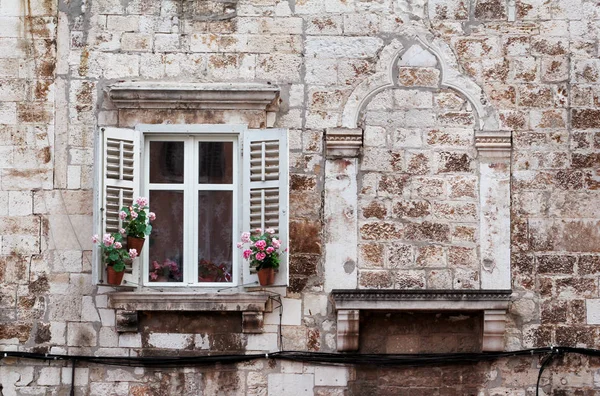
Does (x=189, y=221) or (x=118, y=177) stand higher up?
(x=118, y=177)

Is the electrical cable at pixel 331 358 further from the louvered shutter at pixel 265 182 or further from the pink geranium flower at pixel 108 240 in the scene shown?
the pink geranium flower at pixel 108 240

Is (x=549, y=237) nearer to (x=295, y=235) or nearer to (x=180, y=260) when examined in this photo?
(x=295, y=235)

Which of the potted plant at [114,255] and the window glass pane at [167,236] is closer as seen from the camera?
the potted plant at [114,255]

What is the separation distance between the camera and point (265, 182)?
1152cm

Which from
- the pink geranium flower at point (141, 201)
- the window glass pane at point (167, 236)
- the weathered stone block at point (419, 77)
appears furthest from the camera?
the weathered stone block at point (419, 77)

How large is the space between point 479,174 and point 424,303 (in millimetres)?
1159

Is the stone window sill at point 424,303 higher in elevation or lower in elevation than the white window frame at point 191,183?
lower

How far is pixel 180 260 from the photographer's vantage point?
1172 centimetres

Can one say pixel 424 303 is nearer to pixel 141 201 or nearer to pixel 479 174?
pixel 479 174

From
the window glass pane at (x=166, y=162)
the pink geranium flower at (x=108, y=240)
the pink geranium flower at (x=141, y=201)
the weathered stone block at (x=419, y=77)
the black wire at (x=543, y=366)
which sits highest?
the weathered stone block at (x=419, y=77)

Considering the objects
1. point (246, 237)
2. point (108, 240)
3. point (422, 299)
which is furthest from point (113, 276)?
point (422, 299)

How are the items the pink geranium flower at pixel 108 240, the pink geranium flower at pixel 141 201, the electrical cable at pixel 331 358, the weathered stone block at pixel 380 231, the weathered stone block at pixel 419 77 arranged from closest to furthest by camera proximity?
the pink geranium flower at pixel 108 240, the pink geranium flower at pixel 141 201, the electrical cable at pixel 331 358, the weathered stone block at pixel 380 231, the weathered stone block at pixel 419 77

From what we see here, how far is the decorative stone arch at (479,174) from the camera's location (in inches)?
450

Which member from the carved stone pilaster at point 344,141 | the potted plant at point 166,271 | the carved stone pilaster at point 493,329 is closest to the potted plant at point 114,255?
the potted plant at point 166,271
